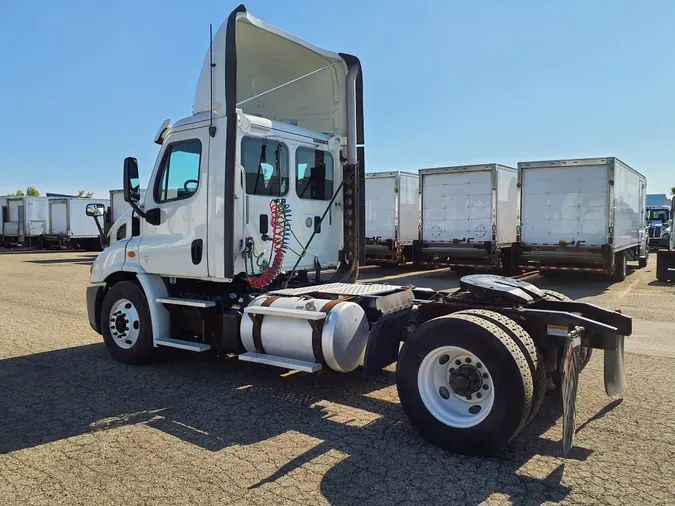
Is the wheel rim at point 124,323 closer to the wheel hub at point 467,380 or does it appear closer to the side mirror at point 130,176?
the side mirror at point 130,176

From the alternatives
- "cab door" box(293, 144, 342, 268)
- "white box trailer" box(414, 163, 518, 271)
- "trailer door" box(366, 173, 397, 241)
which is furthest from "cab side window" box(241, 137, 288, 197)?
"trailer door" box(366, 173, 397, 241)

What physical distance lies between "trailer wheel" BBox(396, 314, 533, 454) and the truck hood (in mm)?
3303

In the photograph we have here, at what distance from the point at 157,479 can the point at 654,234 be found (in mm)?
33560

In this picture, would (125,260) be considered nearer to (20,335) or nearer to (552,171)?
(20,335)

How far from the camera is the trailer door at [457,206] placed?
16750mm

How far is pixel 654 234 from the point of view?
31.2 metres

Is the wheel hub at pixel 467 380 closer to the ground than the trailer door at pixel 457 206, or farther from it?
closer to the ground

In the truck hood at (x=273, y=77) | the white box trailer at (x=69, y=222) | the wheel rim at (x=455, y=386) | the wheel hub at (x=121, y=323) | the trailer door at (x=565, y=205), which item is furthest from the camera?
the white box trailer at (x=69, y=222)

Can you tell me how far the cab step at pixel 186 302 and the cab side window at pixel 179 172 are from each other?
117 centimetres

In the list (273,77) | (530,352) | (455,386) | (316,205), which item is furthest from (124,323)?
(530,352)

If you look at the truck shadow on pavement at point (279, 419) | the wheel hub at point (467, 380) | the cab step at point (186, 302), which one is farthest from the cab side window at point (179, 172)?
the wheel hub at point (467, 380)

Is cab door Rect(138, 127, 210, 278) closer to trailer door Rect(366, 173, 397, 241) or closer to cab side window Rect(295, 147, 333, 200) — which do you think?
cab side window Rect(295, 147, 333, 200)

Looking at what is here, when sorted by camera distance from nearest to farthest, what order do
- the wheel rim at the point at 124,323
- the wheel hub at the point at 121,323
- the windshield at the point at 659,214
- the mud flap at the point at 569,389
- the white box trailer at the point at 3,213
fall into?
the mud flap at the point at 569,389 → the wheel rim at the point at 124,323 → the wheel hub at the point at 121,323 → the windshield at the point at 659,214 → the white box trailer at the point at 3,213

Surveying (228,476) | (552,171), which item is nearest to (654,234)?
(552,171)
